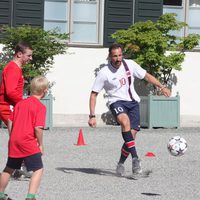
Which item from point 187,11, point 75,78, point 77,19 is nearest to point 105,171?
point 75,78

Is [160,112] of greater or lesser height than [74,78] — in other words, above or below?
below

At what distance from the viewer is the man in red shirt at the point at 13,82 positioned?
9430mm

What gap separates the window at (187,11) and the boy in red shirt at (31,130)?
13560 millimetres

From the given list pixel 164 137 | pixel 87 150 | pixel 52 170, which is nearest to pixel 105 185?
pixel 52 170

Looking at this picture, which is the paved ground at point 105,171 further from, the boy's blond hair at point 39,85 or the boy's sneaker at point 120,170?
the boy's blond hair at point 39,85

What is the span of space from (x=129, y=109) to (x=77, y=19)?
33.2ft

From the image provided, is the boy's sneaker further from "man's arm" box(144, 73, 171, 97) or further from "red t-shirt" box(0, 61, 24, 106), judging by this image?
"red t-shirt" box(0, 61, 24, 106)

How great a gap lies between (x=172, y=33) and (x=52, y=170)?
10924mm

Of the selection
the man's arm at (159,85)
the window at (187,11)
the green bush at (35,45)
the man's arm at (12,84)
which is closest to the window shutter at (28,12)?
the green bush at (35,45)

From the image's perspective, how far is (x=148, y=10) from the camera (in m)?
20.5

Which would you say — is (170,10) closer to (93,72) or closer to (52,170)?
(93,72)

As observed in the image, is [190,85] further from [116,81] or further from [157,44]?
[116,81]

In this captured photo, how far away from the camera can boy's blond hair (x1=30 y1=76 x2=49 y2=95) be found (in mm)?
7863

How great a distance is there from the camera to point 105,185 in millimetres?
9648
